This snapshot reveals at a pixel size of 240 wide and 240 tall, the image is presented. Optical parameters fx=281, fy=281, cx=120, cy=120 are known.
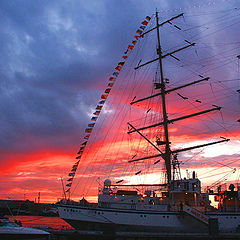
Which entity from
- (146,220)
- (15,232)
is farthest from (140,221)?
(15,232)

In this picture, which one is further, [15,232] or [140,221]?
[140,221]

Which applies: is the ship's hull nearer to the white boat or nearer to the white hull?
the white hull

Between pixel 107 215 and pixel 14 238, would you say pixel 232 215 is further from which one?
pixel 14 238

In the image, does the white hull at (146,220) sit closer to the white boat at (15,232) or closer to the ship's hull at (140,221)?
the ship's hull at (140,221)

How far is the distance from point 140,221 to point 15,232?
44.4 feet

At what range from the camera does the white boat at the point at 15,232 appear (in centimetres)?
2261

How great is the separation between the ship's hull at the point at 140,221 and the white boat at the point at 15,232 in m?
8.50

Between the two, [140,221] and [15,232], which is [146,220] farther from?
[15,232]

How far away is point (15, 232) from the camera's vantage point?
22766 millimetres

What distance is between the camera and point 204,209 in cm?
3353

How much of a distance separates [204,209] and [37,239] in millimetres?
19711

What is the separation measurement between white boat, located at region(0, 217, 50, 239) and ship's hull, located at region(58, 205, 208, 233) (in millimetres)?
8504

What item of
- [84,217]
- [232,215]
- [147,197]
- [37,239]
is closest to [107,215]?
[84,217]

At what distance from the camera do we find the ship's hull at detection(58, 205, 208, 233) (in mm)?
30828
